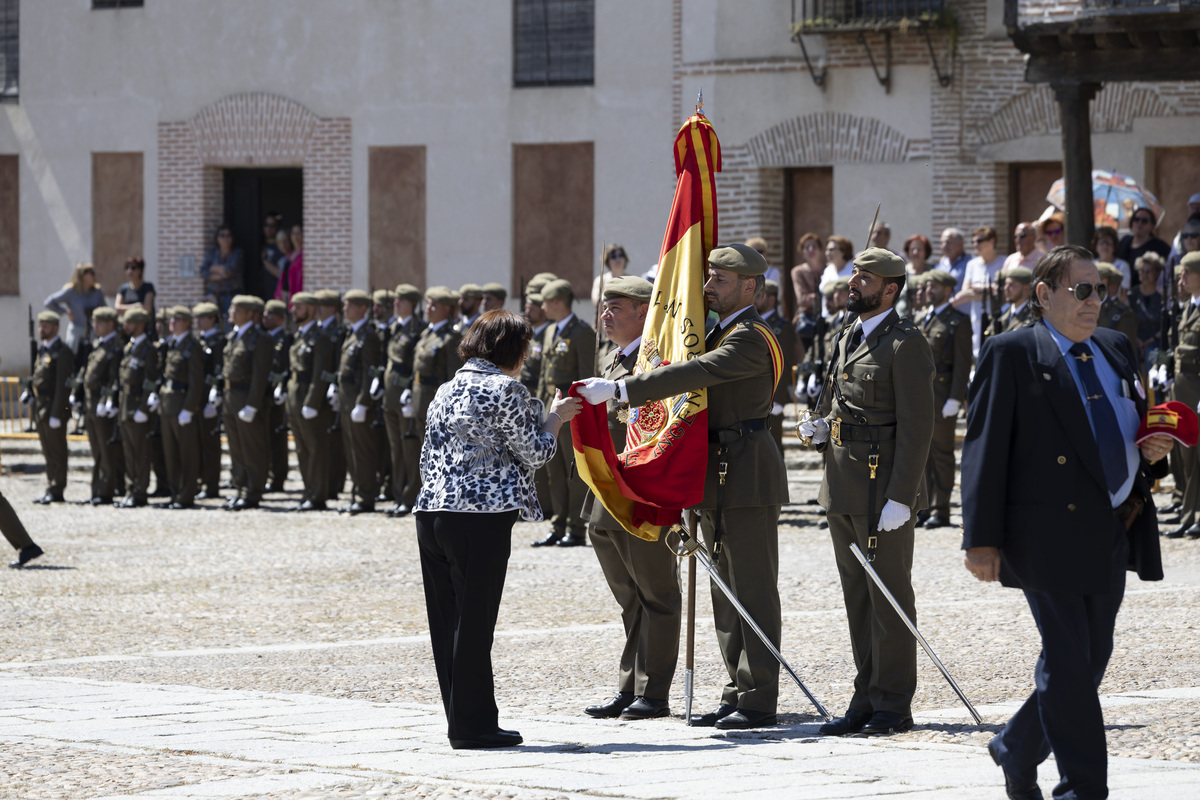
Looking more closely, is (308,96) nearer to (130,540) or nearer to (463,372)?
(130,540)

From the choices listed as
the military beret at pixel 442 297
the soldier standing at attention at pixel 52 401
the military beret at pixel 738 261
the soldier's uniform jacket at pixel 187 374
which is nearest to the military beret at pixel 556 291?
the military beret at pixel 442 297

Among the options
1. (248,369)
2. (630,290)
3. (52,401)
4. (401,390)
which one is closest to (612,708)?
(630,290)

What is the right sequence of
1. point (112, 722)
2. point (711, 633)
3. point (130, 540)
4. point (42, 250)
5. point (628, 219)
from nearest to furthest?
point (112, 722)
point (711, 633)
point (130, 540)
point (628, 219)
point (42, 250)

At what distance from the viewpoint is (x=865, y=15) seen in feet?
75.5

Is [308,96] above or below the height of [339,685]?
above

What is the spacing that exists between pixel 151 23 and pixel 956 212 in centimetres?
1243

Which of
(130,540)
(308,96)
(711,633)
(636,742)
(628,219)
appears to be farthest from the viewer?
(308,96)

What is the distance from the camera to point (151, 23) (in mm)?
27625

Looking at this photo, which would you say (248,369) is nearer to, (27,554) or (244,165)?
(27,554)

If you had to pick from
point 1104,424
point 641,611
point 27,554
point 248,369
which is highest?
point 1104,424

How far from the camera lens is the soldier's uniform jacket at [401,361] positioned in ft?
56.0

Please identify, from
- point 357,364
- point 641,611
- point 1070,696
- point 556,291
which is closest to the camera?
point 1070,696

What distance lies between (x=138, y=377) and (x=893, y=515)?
43.7 feet

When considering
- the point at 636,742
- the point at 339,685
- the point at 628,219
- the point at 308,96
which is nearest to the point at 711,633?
the point at 339,685
